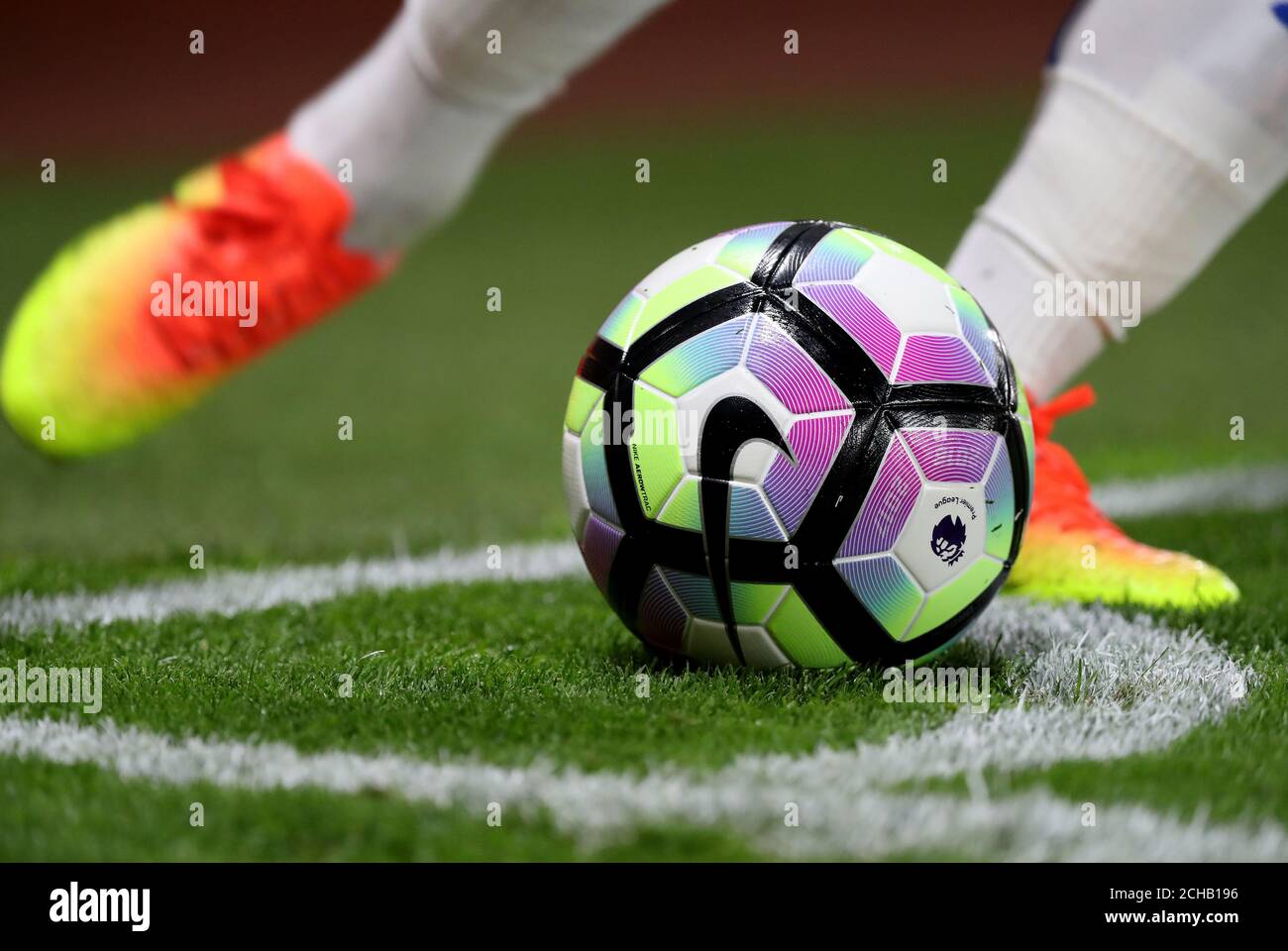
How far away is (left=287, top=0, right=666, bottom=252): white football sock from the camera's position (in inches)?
121

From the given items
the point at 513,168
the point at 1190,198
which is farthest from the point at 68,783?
the point at 513,168

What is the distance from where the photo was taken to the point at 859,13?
1552 cm

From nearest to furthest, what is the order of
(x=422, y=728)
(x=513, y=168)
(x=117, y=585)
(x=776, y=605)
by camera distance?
(x=422, y=728)
(x=776, y=605)
(x=117, y=585)
(x=513, y=168)

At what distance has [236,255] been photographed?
332cm

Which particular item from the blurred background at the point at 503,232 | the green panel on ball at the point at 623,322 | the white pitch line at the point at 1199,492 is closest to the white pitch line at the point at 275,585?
the blurred background at the point at 503,232

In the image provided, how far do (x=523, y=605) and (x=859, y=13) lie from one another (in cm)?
1387

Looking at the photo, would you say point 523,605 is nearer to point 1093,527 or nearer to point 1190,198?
point 1093,527

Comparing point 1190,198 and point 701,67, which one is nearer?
point 1190,198

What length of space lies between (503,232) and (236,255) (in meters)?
7.08

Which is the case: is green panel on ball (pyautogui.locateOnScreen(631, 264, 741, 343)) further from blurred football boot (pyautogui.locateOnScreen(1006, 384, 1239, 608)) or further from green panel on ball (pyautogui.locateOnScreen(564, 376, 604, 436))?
blurred football boot (pyautogui.locateOnScreen(1006, 384, 1239, 608))

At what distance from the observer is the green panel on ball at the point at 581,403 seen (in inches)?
87.5

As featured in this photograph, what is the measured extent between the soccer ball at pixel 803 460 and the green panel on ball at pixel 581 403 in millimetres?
10

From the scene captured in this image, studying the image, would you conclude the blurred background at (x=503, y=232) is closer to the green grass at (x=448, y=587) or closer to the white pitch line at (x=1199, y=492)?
the green grass at (x=448, y=587)

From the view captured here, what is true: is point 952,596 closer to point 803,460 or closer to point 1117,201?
A: point 803,460
